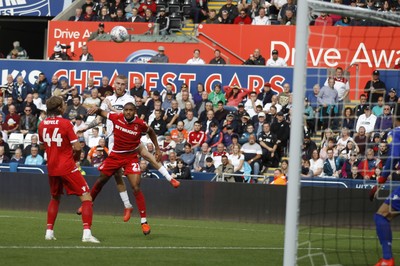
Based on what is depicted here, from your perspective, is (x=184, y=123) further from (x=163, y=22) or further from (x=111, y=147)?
(x=111, y=147)

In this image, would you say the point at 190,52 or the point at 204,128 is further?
the point at 190,52

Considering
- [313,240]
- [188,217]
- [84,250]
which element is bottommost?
[188,217]

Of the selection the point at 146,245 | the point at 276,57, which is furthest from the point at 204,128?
the point at 146,245

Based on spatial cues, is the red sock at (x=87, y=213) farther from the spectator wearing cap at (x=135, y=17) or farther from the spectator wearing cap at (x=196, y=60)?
the spectator wearing cap at (x=135, y=17)

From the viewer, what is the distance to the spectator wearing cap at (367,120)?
19.8 metres

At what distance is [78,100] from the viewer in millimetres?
27344

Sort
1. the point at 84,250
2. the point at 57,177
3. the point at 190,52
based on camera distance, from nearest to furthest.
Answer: the point at 84,250 < the point at 57,177 < the point at 190,52

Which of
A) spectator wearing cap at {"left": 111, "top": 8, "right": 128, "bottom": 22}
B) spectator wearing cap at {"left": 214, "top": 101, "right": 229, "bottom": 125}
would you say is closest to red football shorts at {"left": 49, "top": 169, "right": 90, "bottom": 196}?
spectator wearing cap at {"left": 214, "top": 101, "right": 229, "bottom": 125}

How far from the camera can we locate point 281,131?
2405cm

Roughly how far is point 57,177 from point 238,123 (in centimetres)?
1145

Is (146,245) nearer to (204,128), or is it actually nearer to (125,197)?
(125,197)

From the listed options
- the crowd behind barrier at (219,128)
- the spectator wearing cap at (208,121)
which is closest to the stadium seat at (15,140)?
the crowd behind barrier at (219,128)

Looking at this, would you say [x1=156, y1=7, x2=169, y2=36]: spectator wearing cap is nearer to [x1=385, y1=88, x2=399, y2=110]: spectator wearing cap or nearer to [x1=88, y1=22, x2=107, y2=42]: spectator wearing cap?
[x1=88, y1=22, x2=107, y2=42]: spectator wearing cap

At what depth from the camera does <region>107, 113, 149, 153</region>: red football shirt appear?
51.4 feet
